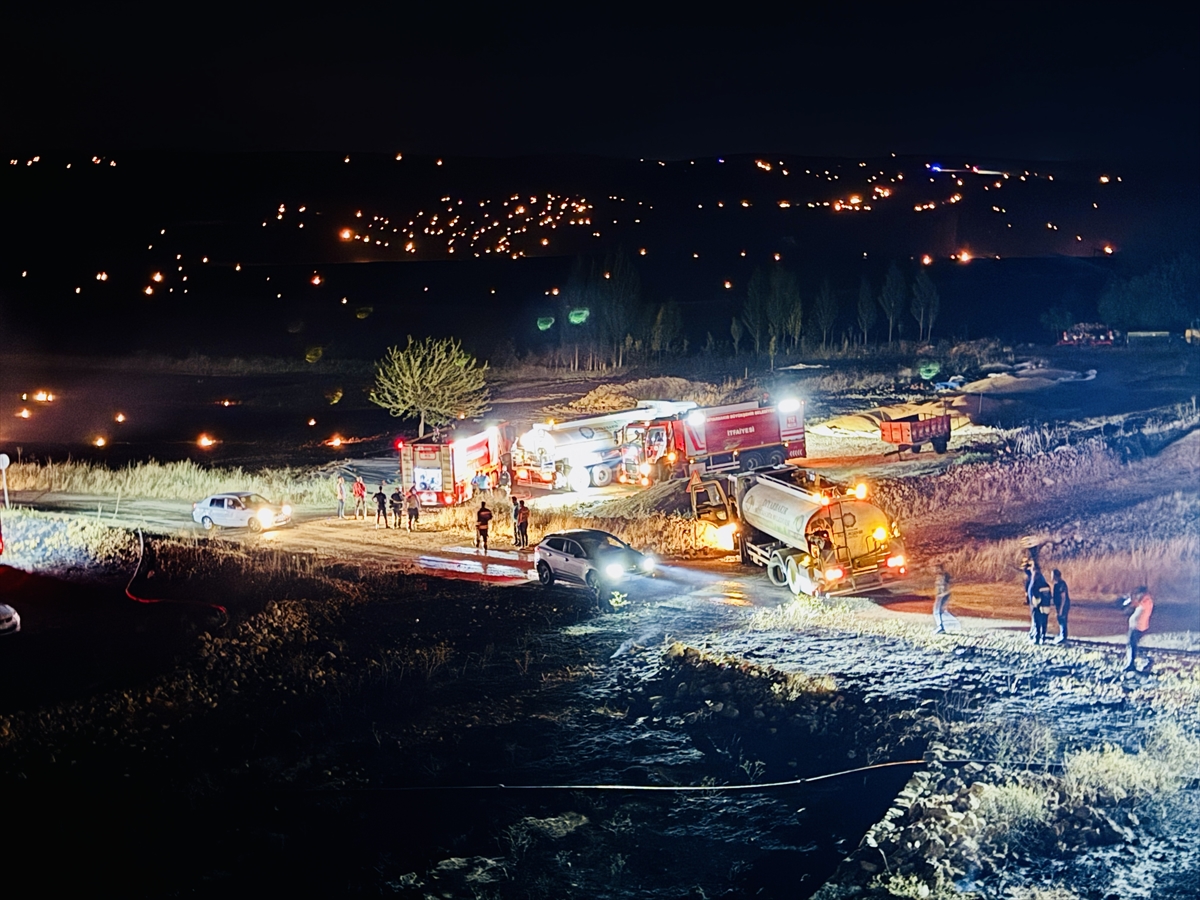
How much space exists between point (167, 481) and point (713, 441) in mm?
7184

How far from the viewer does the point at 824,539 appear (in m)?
10.1

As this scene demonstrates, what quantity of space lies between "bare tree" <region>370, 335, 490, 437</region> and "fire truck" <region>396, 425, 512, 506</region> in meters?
0.98

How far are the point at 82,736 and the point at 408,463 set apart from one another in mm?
6087

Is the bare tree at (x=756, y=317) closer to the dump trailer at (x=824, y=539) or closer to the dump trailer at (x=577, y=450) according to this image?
the dump trailer at (x=577, y=450)

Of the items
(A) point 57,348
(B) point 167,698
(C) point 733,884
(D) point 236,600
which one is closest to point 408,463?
(D) point 236,600

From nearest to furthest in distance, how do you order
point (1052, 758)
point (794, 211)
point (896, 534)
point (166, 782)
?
point (1052, 758) → point (166, 782) → point (896, 534) → point (794, 211)

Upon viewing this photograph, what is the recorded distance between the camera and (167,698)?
923 centimetres

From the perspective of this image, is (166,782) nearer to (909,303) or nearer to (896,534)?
(896,534)

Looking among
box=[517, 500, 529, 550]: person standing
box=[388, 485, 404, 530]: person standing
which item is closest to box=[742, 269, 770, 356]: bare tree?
box=[388, 485, 404, 530]: person standing

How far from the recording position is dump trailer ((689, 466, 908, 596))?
10.1 m

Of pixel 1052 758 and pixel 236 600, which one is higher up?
pixel 236 600

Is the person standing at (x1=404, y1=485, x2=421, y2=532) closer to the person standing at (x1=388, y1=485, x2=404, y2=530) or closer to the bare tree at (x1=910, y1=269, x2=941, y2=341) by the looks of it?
the person standing at (x1=388, y1=485, x2=404, y2=530)

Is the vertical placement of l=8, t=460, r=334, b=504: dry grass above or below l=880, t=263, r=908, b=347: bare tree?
below

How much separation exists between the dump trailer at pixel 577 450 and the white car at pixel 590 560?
7.35ft
